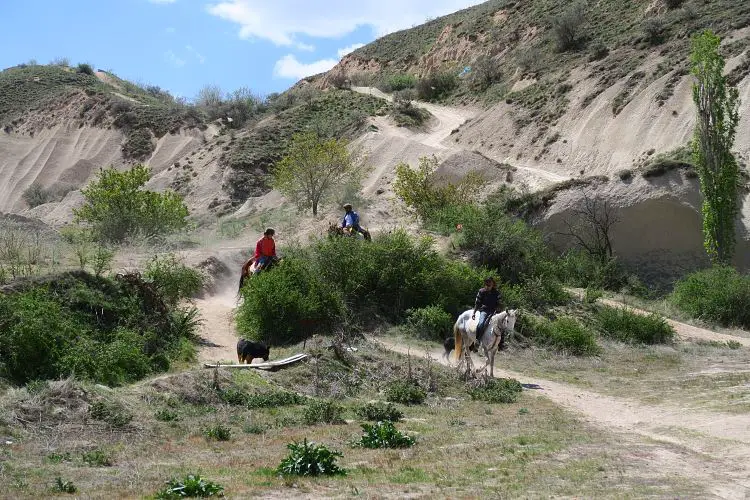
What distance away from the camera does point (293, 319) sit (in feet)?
63.1

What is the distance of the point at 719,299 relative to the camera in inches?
1013

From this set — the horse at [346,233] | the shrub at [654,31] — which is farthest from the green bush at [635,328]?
the shrub at [654,31]

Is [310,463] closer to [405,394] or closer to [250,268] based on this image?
[405,394]

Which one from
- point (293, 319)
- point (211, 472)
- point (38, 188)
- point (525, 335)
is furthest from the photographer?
point (38, 188)

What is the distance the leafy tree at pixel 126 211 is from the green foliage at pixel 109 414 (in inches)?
878

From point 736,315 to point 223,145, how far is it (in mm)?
41591

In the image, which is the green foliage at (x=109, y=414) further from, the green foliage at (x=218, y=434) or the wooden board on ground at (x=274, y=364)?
the wooden board on ground at (x=274, y=364)

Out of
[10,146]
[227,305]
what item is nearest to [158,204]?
[227,305]

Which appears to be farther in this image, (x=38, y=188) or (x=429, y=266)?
(x=38, y=188)

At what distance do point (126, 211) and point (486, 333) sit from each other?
70.0 ft

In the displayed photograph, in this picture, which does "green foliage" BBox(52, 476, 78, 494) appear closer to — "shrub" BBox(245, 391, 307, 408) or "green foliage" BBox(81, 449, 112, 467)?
"green foliage" BBox(81, 449, 112, 467)

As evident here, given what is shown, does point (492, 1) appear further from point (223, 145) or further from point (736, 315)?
point (736, 315)

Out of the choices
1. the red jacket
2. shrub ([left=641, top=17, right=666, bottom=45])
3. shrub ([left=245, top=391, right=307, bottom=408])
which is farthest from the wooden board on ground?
shrub ([left=641, top=17, right=666, bottom=45])

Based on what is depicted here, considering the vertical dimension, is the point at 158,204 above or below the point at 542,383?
above
